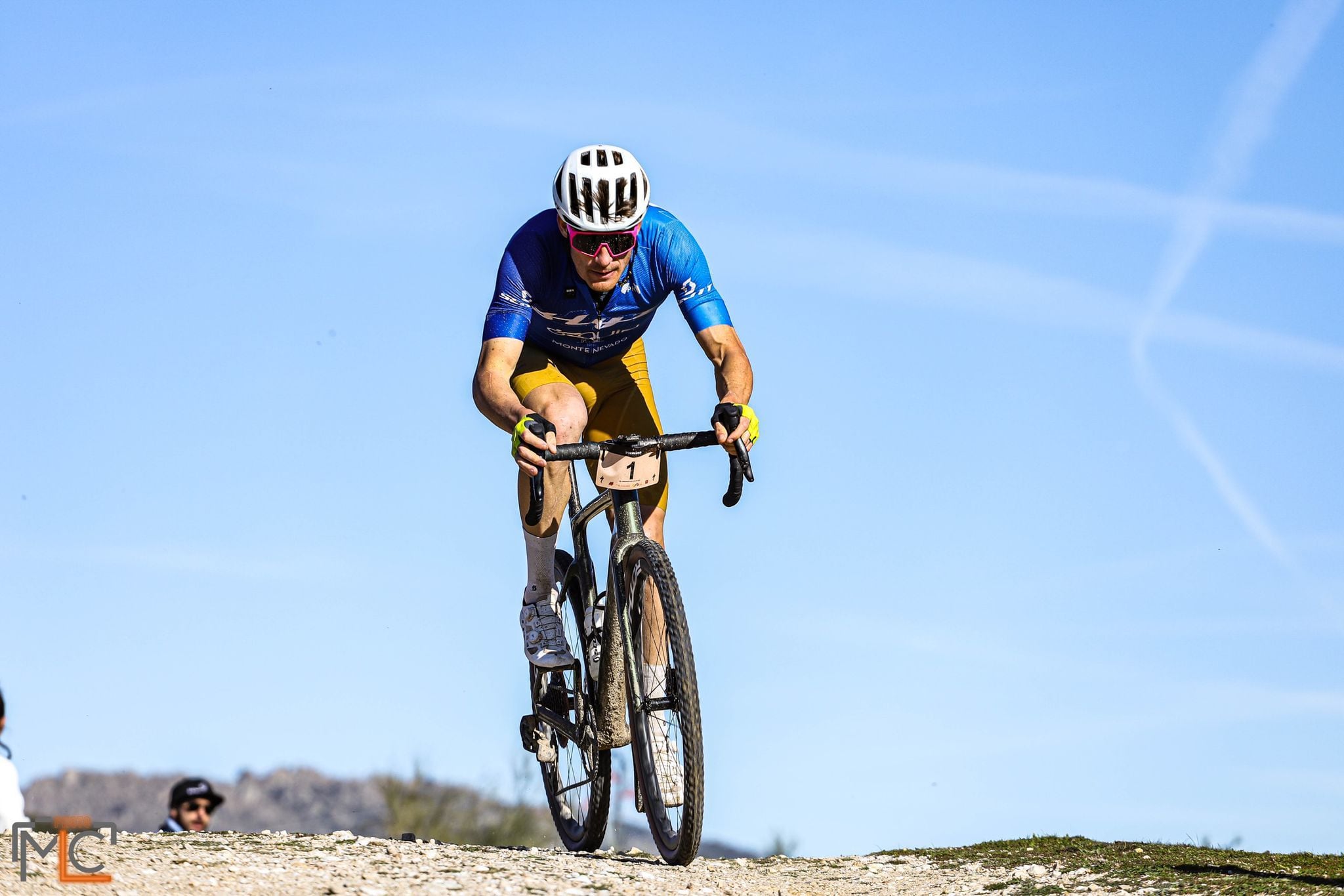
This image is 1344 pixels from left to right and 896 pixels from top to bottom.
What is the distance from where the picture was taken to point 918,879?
8.63 meters

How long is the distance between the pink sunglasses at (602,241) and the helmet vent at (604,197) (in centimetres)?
11

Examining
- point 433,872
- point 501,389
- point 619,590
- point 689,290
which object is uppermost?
point 689,290

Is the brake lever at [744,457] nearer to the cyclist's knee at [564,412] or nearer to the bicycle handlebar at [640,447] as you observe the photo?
the bicycle handlebar at [640,447]

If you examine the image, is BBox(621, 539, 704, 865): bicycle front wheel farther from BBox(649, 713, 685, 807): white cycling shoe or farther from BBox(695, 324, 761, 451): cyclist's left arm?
BBox(695, 324, 761, 451): cyclist's left arm

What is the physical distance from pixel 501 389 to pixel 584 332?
0.75 m

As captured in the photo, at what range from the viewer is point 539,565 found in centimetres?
883

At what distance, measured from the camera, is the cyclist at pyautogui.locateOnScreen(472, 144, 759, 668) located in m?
7.88

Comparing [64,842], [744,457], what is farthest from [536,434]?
[64,842]

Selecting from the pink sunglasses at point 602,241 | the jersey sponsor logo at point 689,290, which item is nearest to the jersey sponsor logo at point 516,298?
the pink sunglasses at point 602,241

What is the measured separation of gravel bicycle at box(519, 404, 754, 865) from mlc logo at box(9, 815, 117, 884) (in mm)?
2517

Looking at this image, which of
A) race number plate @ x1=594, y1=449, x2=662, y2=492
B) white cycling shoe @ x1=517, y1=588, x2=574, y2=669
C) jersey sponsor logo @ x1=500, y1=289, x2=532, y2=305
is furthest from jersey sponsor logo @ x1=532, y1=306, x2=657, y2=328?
white cycling shoe @ x1=517, y1=588, x2=574, y2=669

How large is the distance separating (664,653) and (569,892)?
1.25m

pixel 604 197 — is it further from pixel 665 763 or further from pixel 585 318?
pixel 665 763

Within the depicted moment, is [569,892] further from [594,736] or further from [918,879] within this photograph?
[918,879]
